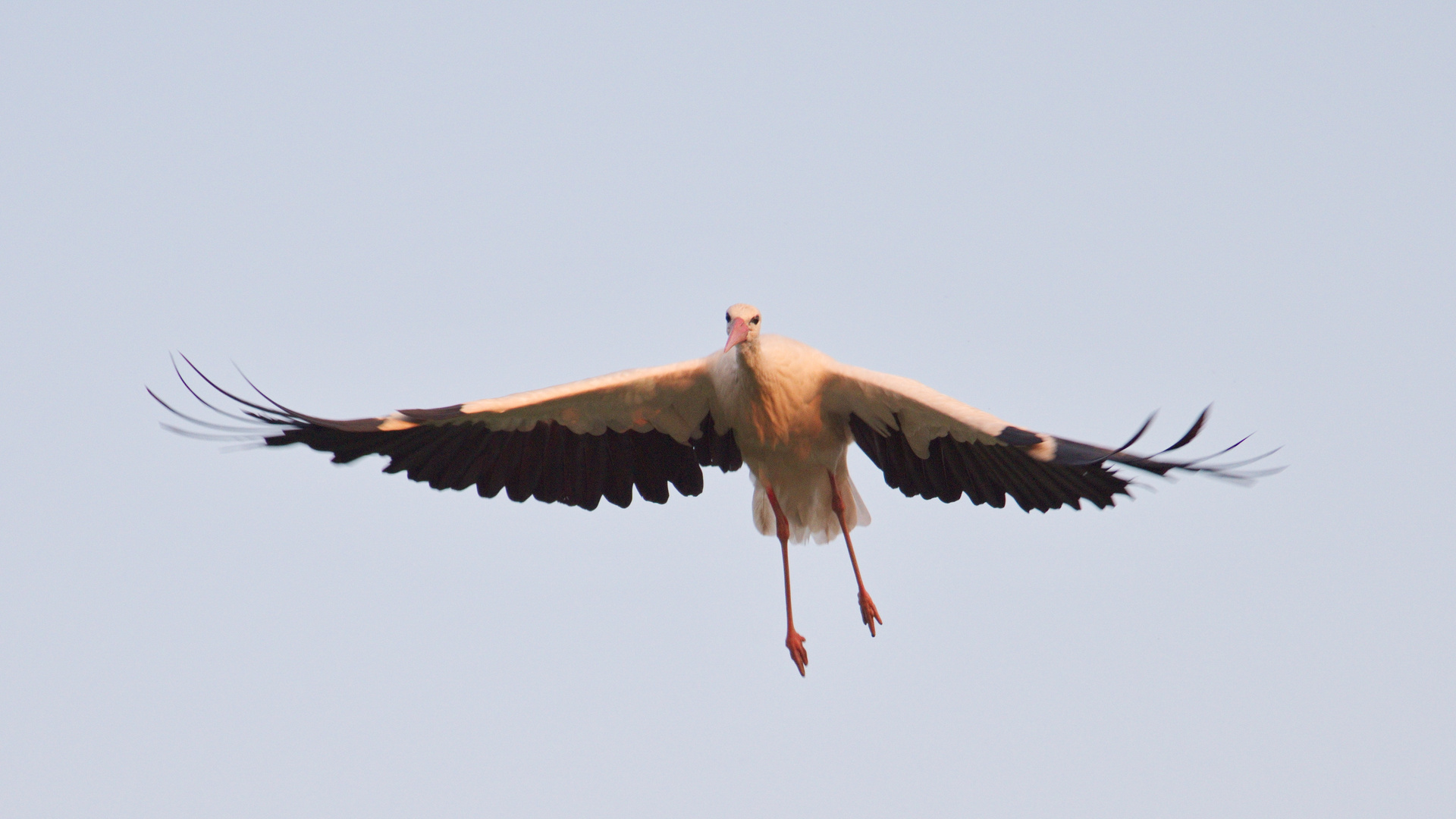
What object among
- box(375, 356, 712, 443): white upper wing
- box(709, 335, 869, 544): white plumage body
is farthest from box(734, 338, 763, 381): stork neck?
box(375, 356, 712, 443): white upper wing

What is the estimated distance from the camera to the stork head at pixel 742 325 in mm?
7318

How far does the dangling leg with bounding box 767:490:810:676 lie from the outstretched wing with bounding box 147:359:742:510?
42 centimetres

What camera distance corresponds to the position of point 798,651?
815cm

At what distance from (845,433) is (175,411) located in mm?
3651

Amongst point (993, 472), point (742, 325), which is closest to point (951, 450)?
point (993, 472)

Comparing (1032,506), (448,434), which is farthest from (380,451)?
(1032,506)

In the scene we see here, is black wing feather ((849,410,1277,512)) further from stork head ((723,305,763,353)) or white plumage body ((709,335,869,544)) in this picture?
stork head ((723,305,763,353))

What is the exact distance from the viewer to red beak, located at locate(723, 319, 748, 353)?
23.9 ft

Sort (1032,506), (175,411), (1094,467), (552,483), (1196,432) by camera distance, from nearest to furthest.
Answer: (1196,432) < (175,411) < (1094,467) < (1032,506) < (552,483)

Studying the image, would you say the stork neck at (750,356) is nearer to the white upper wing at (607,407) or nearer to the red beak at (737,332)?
the red beak at (737,332)

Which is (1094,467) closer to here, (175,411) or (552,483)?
(552,483)

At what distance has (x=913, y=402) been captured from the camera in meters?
7.41

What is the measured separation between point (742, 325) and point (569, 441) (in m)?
1.49

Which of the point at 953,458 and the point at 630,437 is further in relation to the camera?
the point at 630,437
